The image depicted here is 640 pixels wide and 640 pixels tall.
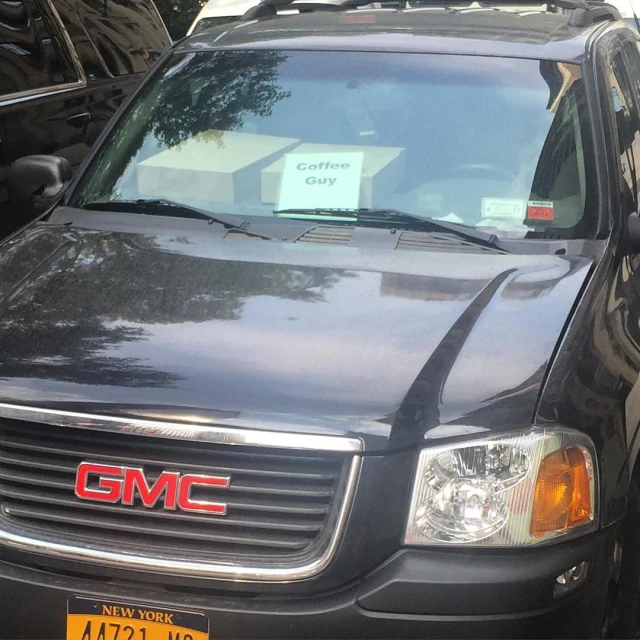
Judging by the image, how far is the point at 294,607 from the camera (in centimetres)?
248

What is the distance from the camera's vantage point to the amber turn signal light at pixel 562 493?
2.53m

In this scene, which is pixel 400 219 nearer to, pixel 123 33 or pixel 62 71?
pixel 62 71

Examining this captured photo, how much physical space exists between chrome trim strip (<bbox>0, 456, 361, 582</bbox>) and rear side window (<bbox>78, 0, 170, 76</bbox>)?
506 cm

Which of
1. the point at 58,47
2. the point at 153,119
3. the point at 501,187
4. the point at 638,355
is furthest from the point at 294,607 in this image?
the point at 58,47

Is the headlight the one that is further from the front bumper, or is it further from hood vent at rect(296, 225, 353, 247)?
hood vent at rect(296, 225, 353, 247)

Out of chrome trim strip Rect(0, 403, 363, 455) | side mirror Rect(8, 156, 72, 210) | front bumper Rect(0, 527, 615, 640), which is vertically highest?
side mirror Rect(8, 156, 72, 210)

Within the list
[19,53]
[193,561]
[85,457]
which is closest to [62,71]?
[19,53]

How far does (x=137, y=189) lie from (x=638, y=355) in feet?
5.85

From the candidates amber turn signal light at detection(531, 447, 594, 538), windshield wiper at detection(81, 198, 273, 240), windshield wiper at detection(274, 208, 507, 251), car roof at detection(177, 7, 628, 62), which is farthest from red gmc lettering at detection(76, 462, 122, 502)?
car roof at detection(177, 7, 628, 62)

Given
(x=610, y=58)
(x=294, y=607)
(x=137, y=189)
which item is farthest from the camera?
(x=610, y=58)

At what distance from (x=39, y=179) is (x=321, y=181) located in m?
1.16

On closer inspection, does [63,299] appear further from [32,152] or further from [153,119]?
[32,152]

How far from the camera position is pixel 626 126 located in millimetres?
4094

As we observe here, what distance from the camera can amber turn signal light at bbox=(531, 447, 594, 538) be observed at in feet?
8.29
